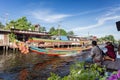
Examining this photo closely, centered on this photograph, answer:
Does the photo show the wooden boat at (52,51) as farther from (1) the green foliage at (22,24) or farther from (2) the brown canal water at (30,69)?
(1) the green foliage at (22,24)

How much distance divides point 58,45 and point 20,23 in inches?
669

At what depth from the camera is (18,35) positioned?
50.0 meters

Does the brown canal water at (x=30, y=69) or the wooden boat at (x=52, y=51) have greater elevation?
the wooden boat at (x=52, y=51)

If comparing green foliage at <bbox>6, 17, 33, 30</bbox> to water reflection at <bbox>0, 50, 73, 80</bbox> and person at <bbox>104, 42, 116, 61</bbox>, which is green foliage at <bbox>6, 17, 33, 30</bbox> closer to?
water reflection at <bbox>0, 50, 73, 80</bbox>

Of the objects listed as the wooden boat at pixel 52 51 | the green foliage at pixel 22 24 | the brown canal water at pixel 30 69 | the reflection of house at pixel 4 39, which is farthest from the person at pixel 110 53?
the green foliage at pixel 22 24

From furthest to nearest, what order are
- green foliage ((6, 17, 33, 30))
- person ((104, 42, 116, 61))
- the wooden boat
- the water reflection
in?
green foliage ((6, 17, 33, 30))
the wooden boat
the water reflection
person ((104, 42, 116, 61))

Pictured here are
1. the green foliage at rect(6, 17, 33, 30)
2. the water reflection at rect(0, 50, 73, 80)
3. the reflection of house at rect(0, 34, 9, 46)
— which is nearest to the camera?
the water reflection at rect(0, 50, 73, 80)

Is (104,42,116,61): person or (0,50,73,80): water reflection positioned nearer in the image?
(104,42,116,61): person

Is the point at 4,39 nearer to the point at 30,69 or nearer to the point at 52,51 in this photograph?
the point at 52,51

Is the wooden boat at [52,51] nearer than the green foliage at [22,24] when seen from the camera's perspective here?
Yes

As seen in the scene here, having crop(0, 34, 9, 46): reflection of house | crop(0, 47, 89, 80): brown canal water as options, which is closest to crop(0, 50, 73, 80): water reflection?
crop(0, 47, 89, 80): brown canal water

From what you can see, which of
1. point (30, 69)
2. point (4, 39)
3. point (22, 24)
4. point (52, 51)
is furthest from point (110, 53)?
point (22, 24)

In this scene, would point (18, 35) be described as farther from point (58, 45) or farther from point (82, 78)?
point (82, 78)

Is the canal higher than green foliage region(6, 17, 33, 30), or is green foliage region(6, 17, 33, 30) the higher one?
green foliage region(6, 17, 33, 30)
